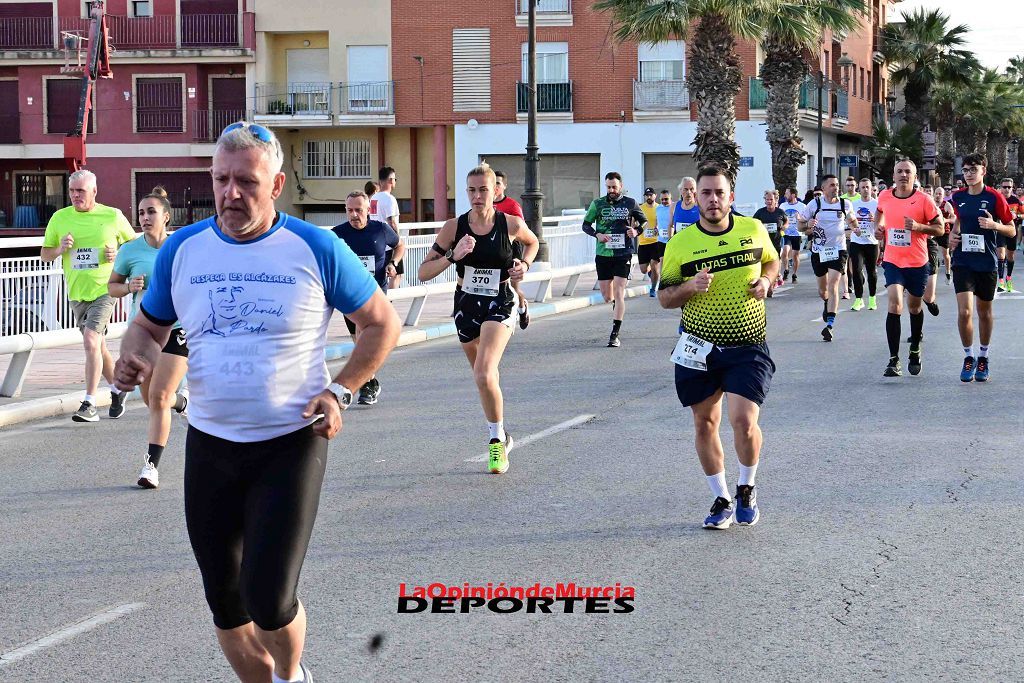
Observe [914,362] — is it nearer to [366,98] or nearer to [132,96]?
[366,98]

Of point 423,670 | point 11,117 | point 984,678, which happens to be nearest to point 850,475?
point 984,678

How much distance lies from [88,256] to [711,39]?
87.6ft

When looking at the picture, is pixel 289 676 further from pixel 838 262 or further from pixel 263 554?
pixel 838 262

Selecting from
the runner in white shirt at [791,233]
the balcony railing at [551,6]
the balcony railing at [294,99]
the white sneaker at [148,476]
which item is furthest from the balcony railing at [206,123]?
the white sneaker at [148,476]

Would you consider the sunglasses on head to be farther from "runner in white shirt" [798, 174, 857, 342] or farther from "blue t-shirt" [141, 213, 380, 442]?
"runner in white shirt" [798, 174, 857, 342]

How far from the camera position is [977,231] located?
Answer: 1275 cm

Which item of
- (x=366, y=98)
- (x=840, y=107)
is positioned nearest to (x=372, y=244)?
(x=366, y=98)

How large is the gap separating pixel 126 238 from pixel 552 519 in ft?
17.6

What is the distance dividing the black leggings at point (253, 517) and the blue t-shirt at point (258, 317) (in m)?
0.06

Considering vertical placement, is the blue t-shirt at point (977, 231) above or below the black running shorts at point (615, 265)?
above

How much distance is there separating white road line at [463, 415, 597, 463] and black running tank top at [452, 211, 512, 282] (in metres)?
1.16

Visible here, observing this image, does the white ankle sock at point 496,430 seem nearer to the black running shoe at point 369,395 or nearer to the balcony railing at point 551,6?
the black running shoe at point 369,395

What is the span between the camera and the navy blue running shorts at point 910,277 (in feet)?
43.1

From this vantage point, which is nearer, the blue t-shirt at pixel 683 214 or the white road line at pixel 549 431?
the white road line at pixel 549 431
